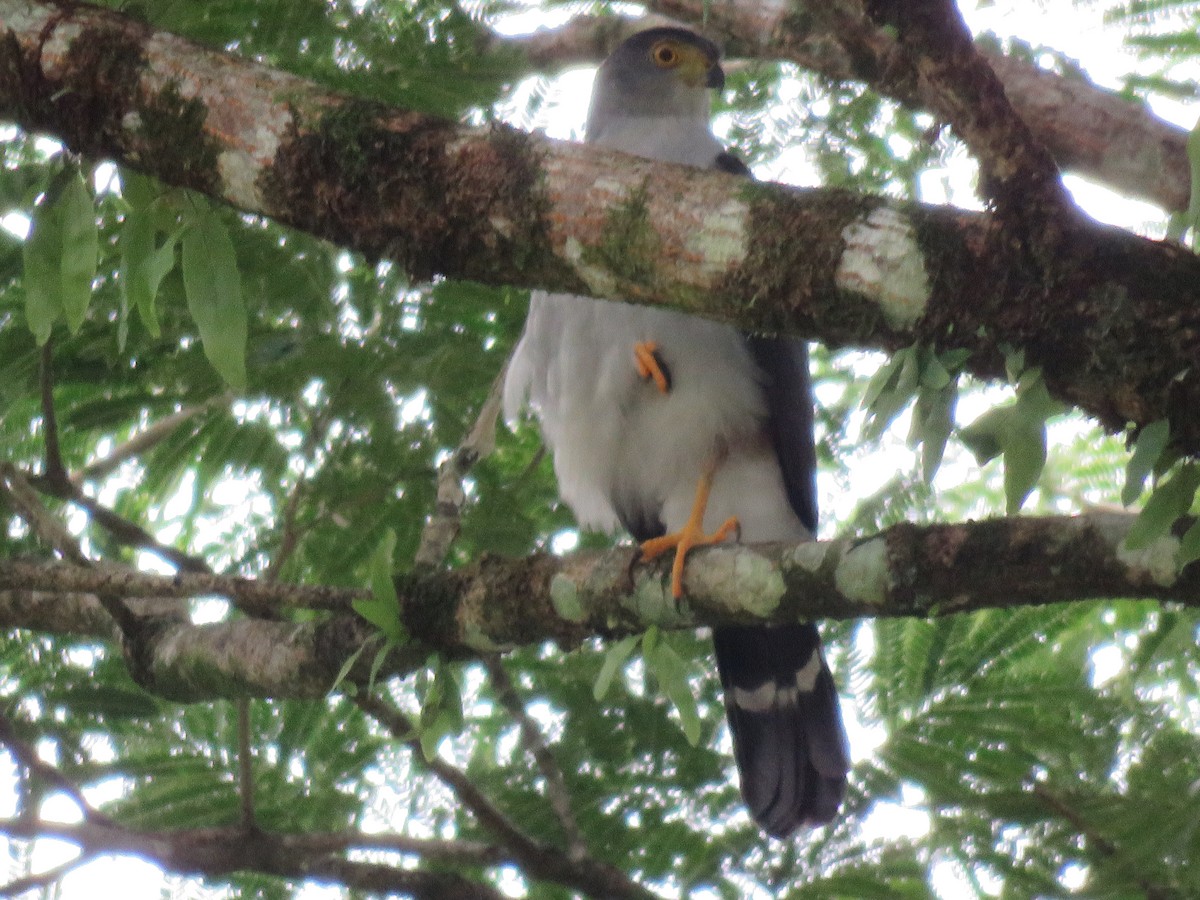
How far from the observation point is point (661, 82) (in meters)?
4.28

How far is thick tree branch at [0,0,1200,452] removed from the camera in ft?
5.56

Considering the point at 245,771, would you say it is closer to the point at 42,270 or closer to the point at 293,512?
the point at 293,512

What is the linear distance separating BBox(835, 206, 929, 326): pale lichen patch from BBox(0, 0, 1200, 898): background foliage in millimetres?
1044

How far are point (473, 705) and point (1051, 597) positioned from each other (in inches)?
81.7

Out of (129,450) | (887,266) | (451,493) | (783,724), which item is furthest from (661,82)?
(887,266)

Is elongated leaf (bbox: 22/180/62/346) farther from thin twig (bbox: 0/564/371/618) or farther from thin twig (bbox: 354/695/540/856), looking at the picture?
thin twig (bbox: 354/695/540/856)

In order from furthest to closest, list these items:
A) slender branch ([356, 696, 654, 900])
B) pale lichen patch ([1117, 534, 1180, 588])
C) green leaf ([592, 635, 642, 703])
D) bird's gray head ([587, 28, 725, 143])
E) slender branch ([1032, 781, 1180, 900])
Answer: bird's gray head ([587, 28, 725, 143]) → slender branch ([356, 696, 654, 900]) → slender branch ([1032, 781, 1180, 900]) → green leaf ([592, 635, 642, 703]) → pale lichen patch ([1117, 534, 1180, 588])

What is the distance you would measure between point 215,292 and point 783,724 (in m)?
1.84

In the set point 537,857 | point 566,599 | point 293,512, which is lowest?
point 537,857

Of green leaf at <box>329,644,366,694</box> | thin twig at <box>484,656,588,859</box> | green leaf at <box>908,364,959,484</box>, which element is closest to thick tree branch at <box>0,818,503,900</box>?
thin twig at <box>484,656,588,859</box>

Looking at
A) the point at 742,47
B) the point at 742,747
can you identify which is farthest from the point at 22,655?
the point at 742,47

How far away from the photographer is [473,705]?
12.1ft

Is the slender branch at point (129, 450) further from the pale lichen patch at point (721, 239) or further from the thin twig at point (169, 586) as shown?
the pale lichen patch at point (721, 239)

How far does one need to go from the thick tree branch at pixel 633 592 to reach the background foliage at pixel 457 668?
209 millimetres
